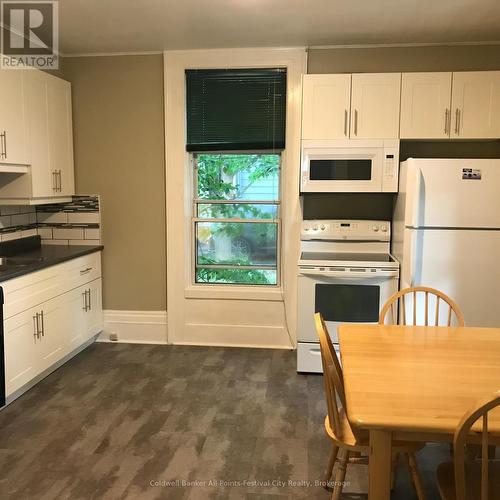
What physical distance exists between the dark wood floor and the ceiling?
2483 millimetres

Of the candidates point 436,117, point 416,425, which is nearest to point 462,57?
point 436,117

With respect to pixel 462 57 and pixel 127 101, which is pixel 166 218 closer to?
pixel 127 101

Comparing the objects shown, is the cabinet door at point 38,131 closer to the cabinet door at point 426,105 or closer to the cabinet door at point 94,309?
the cabinet door at point 94,309

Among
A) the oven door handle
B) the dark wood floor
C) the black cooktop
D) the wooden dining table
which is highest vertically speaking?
the black cooktop

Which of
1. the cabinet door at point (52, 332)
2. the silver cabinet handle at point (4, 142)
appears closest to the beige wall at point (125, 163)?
the cabinet door at point (52, 332)

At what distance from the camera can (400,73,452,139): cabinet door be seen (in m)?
3.68

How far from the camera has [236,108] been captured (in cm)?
417

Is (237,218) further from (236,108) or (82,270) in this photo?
(82,270)

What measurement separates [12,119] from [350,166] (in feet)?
7.84

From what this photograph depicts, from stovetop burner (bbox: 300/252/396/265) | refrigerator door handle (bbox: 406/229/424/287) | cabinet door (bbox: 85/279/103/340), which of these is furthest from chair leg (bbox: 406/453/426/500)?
cabinet door (bbox: 85/279/103/340)

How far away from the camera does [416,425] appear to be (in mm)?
1460

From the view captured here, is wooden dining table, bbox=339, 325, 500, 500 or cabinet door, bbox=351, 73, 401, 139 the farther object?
cabinet door, bbox=351, 73, 401, 139

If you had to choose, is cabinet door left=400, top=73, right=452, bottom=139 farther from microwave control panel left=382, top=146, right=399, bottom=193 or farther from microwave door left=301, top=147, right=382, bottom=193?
microwave door left=301, top=147, right=382, bottom=193

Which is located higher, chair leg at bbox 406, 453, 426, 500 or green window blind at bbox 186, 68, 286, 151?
green window blind at bbox 186, 68, 286, 151
